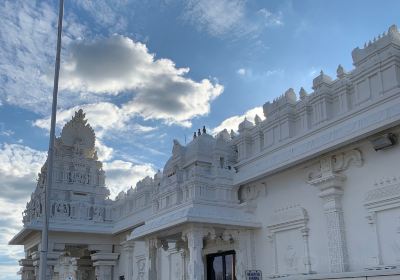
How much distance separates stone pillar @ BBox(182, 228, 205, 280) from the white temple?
0.03 m

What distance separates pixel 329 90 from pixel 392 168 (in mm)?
3184

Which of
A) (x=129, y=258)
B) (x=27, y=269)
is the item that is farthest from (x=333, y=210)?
(x=27, y=269)

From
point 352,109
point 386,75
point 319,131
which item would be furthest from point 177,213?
point 386,75

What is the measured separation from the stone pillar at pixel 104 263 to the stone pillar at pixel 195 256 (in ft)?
39.2

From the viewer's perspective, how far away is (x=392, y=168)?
11977 mm

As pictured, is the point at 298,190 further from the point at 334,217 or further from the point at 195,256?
the point at 195,256

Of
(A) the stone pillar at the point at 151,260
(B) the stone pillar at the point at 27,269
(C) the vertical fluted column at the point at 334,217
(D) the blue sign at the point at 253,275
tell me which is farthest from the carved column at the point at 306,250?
(B) the stone pillar at the point at 27,269

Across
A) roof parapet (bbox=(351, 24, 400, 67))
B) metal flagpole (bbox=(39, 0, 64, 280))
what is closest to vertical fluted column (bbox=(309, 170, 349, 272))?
roof parapet (bbox=(351, 24, 400, 67))

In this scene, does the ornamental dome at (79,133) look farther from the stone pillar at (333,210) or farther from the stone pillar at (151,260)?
the stone pillar at (333,210)

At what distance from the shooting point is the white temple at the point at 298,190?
39.7ft

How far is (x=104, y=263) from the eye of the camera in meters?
26.2

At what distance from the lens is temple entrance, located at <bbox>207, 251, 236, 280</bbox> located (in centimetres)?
1756

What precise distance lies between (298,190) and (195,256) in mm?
3782

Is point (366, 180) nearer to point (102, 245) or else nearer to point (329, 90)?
point (329, 90)
